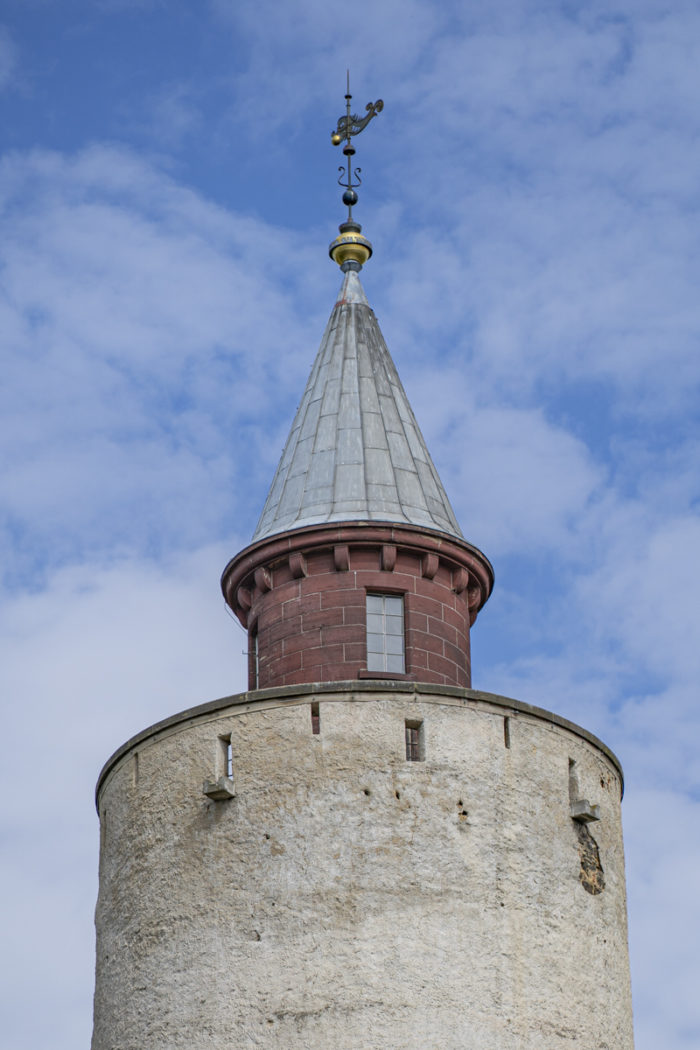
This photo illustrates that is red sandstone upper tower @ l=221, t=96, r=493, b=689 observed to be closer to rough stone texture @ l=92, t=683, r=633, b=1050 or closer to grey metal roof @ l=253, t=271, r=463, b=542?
grey metal roof @ l=253, t=271, r=463, b=542

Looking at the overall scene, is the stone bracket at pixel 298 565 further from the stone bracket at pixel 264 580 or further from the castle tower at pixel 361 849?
the stone bracket at pixel 264 580

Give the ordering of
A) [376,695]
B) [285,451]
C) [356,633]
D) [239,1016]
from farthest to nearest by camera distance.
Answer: [285,451], [356,633], [376,695], [239,1016]

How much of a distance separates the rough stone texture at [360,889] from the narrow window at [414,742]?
0.33ft

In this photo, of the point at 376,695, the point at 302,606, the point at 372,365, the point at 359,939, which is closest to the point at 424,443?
the point at 372,365

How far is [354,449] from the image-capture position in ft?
113

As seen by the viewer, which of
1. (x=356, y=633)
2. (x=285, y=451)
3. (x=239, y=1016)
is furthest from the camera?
(x=285, y=451)

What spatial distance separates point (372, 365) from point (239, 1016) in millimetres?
12936

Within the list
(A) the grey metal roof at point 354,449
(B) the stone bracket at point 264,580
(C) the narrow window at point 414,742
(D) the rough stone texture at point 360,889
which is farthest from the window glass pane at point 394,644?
(C) the narrow window at point 414,742

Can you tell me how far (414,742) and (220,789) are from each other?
297 centimetres

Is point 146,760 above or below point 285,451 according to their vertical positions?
below

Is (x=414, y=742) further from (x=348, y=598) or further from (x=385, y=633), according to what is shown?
(x=348, y=598)

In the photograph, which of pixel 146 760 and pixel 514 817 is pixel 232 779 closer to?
pixel 146 760

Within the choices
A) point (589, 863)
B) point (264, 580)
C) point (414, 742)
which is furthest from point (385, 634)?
point (589, 863)

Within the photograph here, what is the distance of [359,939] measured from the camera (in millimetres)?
Answer: 27938
